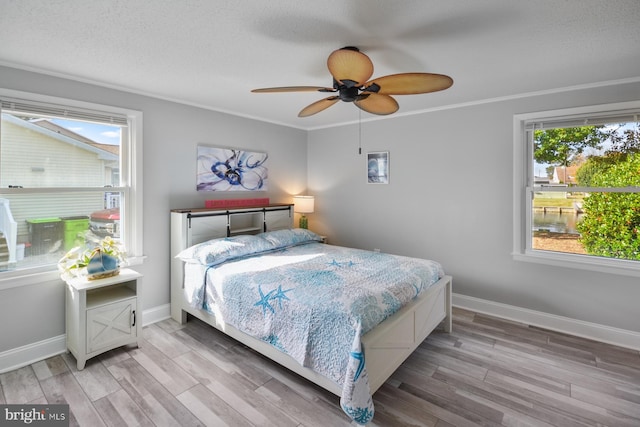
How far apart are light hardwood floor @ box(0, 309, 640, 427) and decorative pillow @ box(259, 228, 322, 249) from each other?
1183mm

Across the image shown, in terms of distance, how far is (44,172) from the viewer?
272cm

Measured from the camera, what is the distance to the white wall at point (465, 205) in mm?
3049

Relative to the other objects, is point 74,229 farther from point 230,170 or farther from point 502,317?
point 502,317

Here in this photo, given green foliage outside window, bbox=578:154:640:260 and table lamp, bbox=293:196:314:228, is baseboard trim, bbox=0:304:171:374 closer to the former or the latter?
table lamp, bbox=293:196:314:228

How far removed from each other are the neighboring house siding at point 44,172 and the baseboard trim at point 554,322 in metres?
4.15

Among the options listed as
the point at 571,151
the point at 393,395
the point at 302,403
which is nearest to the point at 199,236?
the point at 302,403

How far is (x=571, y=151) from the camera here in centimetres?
321

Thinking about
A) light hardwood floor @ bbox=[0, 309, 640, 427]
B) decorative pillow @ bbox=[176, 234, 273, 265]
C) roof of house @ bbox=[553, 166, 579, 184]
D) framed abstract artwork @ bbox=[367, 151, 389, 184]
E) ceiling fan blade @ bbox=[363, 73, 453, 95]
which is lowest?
light hardwood floor @ bbox=[0, 309, 640, 427]


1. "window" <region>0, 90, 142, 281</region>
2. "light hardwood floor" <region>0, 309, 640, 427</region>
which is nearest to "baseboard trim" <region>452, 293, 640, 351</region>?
"light hardwood floor" <region>0, 309, 640, 427</region>

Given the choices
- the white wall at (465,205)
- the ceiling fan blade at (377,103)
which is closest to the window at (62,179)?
the ceiling fan blade at (377,103)

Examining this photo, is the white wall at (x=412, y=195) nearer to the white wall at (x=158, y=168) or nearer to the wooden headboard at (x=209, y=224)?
the white wall at (x=158, y=168)

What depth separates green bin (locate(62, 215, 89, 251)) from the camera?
288cm

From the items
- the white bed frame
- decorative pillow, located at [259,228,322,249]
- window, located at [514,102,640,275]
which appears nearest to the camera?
the white bed frame

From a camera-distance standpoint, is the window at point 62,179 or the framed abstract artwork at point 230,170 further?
the framed abstract artwork at point 230,170
